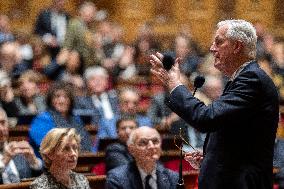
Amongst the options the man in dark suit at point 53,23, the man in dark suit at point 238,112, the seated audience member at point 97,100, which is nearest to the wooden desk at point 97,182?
the man in dark suit at point 238,112

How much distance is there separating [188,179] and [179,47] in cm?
369

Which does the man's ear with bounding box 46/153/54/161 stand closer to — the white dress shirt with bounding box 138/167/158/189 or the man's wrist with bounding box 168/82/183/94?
the white dress shirt with bounding box 138/167/158/189

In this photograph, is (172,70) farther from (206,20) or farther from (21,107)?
(206,20)

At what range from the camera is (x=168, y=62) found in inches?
72.6

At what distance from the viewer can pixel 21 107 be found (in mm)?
4699

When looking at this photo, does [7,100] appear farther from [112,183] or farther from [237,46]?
[237,46]

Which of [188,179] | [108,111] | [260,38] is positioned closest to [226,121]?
[188,179]

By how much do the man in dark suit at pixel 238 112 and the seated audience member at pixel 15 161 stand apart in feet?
5.43

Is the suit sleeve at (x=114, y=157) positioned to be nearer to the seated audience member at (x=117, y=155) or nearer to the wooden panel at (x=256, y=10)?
the seated audience member at (x=117, y=155)

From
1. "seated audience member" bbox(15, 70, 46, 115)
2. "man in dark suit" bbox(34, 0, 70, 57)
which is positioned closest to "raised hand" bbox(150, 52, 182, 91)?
"seated audience member" bbox(15, 70, 46, 115)

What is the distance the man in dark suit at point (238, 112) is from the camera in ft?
5.92

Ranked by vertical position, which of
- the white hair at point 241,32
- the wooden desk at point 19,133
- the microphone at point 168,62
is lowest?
the wooden desk at point 19,133

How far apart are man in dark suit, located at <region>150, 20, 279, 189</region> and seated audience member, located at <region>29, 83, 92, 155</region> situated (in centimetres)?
239

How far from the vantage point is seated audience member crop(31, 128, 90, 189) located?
9.50 feet
